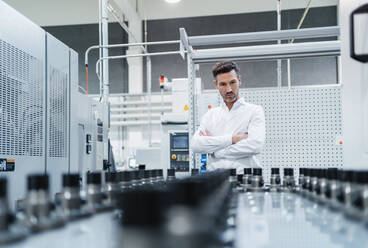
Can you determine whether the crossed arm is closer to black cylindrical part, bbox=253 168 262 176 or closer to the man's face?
the man's face

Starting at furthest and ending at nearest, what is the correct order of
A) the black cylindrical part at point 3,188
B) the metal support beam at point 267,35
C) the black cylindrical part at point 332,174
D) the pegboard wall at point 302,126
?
1. the pegboard wall at point 302,126
2. the metal support beam at point 267,35
3. the black cylindrical part at point 332,174
4. the black cylindrical part at point 3,188

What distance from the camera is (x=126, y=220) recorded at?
0.34 m

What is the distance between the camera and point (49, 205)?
508 millimetres

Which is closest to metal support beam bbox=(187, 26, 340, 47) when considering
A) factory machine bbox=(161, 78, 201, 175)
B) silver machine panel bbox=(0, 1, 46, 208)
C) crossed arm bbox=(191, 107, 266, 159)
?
crossed arm bbox=(191, 107, 266, 159)

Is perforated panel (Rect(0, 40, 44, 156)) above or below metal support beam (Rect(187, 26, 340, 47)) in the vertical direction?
below

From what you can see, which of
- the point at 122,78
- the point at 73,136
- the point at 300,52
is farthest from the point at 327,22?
the point at 73,136

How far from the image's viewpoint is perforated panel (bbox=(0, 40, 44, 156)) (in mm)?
1771

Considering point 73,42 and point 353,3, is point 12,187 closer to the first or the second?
point 353,3

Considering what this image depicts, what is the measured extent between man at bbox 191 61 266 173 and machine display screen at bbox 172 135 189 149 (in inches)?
61.3

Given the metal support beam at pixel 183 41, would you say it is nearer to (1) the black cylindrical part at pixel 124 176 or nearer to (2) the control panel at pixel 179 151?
(2) the control panel at pixel 179 151

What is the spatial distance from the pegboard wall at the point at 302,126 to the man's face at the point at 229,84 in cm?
94

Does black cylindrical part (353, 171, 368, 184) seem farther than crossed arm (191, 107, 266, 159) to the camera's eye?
No

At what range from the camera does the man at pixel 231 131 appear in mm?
2186

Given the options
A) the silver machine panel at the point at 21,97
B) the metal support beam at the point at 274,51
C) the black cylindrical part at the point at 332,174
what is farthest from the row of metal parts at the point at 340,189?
the metal support beam at the point at 274,51
